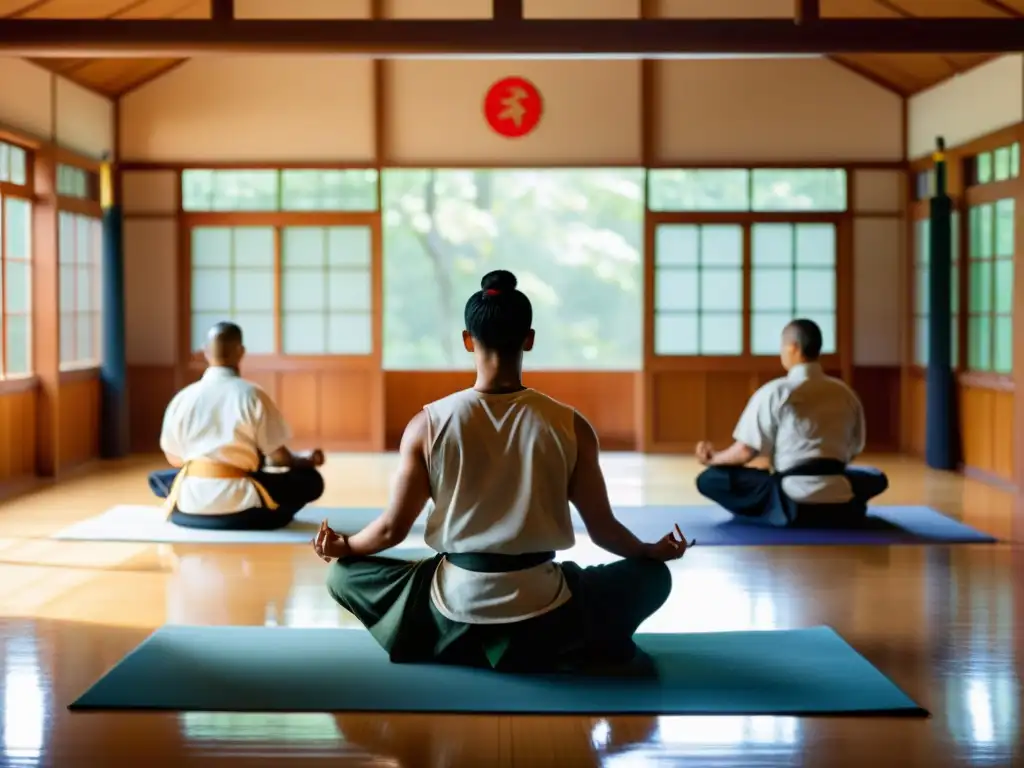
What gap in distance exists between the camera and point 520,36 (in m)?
5.56

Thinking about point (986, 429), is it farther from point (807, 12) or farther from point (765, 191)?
point (807, 12)

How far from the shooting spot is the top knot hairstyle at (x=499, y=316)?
321cm

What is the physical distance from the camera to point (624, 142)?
922cm

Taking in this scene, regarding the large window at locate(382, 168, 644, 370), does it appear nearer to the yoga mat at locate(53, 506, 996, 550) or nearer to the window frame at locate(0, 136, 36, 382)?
the window frame at locate(0, 136, 36, 382)

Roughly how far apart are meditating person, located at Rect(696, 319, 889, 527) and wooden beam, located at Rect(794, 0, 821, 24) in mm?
1229

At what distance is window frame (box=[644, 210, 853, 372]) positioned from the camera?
9258mm

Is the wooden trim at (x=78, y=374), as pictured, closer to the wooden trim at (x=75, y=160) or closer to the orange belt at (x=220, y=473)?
the wooden trim at (x=75, y=160)

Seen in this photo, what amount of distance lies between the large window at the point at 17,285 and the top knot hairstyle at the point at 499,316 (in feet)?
16.3

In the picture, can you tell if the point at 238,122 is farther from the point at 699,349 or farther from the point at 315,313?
the point at 699,349

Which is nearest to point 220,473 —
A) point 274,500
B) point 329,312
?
point 274,500

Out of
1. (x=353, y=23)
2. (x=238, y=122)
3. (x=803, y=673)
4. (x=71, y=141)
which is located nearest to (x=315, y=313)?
(x=238, y=122)

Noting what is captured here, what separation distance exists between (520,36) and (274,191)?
4.14 m

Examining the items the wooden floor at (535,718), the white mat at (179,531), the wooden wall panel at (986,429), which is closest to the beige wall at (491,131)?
the wooden wall panel at (986,429)

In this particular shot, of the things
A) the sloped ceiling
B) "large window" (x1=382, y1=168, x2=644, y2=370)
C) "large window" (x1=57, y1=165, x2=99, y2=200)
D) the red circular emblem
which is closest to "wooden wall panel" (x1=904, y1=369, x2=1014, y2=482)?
the sloped ceiling
